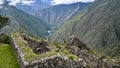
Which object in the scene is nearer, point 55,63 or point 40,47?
point 55,63

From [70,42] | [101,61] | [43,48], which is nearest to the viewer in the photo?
[43,48]

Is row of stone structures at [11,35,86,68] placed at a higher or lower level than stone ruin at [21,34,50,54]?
higher

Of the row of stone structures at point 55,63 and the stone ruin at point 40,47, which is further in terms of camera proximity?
the stone ruin at point 40,47

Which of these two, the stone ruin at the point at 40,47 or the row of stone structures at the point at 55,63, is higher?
the row of stone structures at the point at 55,63

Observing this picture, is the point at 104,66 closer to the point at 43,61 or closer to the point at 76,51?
the point at 76,51

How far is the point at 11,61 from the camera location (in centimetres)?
2212

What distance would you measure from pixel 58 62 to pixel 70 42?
1793 cm

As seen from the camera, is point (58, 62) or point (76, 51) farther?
point (76, 51)

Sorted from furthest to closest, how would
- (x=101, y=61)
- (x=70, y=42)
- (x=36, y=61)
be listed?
1. (x=70, y=42)
2. (x=101, y=61)
3. (x=36, y=61)

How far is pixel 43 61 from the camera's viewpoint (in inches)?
566

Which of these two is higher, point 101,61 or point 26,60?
point 26,60

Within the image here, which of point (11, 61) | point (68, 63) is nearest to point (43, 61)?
point (68, 63)

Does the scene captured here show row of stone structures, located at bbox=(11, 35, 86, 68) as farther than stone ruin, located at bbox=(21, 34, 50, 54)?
No

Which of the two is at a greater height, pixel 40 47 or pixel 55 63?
pixel 55 63
